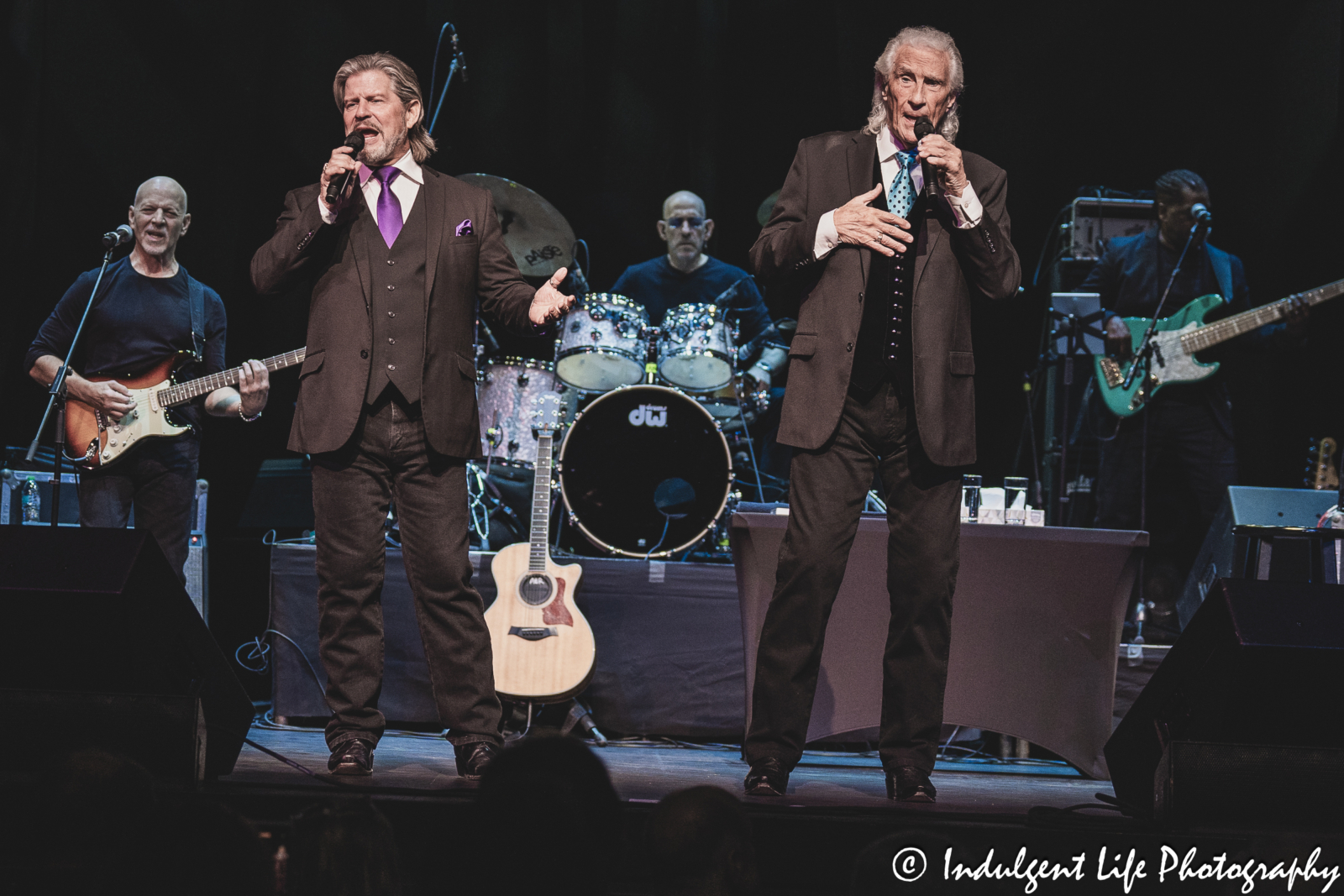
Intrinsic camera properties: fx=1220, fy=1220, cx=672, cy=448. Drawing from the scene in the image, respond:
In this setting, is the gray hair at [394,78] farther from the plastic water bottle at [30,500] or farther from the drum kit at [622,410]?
the plastic water bottle at [30,500]

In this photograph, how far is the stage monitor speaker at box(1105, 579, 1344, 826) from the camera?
2594 millimetres

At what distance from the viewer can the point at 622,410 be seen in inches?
227

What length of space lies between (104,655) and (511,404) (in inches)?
138

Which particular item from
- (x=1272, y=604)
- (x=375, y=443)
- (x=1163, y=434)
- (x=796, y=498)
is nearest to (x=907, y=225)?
(x=796, y=498)

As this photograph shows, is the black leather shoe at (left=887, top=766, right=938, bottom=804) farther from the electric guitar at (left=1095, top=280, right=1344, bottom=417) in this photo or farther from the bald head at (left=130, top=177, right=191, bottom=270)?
the bald head at (left=130, top=177, right=191, bottom=270)

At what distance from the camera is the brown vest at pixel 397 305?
3.34 metres

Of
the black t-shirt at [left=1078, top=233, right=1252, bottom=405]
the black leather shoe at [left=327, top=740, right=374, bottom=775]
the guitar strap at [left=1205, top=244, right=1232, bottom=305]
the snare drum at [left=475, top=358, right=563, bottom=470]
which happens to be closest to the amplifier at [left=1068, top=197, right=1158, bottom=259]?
the black t-shirt at [left=1078, top=233, right=1252, bottom=405]

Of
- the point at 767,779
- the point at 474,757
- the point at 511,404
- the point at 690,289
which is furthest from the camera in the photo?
the point at 690,289

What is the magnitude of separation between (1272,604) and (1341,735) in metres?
0.32

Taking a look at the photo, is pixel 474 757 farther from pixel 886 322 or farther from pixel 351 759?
pixel 886 322

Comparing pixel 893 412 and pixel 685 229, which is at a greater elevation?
pixel 685 229

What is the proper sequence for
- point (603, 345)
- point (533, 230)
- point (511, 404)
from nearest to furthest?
point (603, 345), point (511, 404), point (533, 230)

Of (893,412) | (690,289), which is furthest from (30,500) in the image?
(893,412)

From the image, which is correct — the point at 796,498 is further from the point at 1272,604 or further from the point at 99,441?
the point at 99,441
